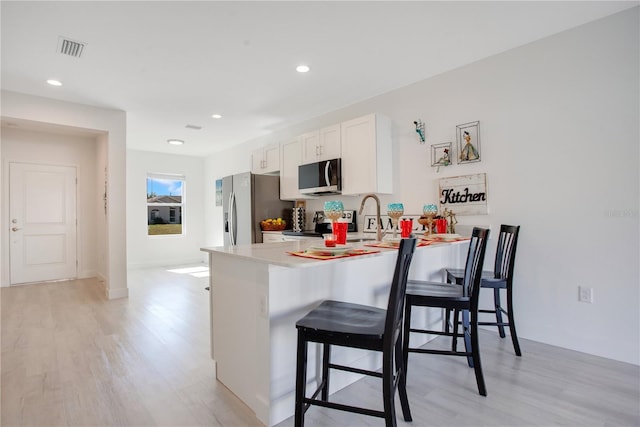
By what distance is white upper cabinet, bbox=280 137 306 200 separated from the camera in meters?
4.79

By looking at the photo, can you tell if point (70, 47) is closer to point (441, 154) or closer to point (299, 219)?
point (299, 219)

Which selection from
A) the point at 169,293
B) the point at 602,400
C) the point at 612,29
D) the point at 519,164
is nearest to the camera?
the point at 602,400

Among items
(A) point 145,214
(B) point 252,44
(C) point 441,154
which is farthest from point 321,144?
(A) point 145,214

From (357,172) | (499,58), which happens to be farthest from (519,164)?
(357,172)

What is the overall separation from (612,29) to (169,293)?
5.40 metres

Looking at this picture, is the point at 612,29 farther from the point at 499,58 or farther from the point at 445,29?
the point at 445,29

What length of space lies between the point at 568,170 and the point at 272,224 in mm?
3627

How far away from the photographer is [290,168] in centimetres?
491

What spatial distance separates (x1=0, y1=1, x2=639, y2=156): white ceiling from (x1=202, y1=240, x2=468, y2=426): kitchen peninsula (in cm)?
177

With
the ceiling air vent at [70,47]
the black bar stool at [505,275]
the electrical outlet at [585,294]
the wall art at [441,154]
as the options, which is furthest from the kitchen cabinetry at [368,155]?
the ceiling air vent at [70,47]

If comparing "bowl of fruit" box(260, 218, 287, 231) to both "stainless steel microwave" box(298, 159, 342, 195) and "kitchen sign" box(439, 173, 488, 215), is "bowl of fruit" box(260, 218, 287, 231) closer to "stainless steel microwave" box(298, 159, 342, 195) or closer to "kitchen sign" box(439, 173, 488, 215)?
"stainless steel microwave" box(298, 159, 342, 195)

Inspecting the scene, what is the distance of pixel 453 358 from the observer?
2.44 m

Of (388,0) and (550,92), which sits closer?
(388,0)

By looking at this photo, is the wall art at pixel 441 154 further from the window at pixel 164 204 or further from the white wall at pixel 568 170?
the window at pixel 164 204
